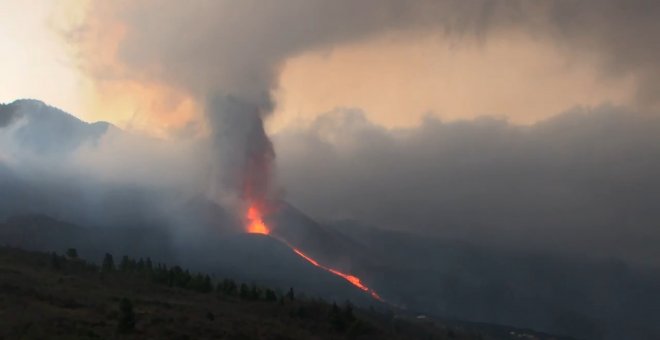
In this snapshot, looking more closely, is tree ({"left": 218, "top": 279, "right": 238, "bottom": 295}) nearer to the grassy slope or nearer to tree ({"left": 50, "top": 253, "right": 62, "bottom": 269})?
the grassy slope

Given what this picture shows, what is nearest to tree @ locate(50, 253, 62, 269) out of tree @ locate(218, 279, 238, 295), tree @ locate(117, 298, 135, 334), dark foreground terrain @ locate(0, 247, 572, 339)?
dark foreground terrain @ locate(0, 247, 572, 339)

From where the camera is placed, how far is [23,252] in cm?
14038

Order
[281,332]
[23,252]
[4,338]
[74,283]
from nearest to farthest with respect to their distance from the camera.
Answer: [4,338], [281,332], [74,283], [23,252]

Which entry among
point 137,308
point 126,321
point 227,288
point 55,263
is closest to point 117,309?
point 137,308

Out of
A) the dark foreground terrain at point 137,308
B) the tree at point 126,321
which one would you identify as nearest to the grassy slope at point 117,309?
the dark foreground terrain at point 137,308

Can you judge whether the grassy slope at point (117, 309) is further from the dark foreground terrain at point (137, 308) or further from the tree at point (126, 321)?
the tree at point (126, 321)

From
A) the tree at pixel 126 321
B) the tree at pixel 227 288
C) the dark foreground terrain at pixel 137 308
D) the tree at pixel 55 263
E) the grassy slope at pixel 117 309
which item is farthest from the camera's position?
the tree at pixel 227 288

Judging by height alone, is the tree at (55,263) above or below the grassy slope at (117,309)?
above

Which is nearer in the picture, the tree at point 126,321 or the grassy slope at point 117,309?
the grassy slope at point 117,309

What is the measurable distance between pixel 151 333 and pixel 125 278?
5900 centimetres

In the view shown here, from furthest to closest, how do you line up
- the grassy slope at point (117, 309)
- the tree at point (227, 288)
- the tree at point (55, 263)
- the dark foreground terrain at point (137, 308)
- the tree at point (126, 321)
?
1. the tree at point (227, 288)
2. the tree at point (55, 263)
3. the dark foreground terrain at point (137, 308)
4. the tree at point (126, 321)
5. the grassy slope at point (117, 309)

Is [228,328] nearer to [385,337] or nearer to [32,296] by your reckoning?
[32,296]

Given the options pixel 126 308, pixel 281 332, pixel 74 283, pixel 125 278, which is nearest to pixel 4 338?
pixel 126 308

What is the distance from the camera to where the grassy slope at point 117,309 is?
7238 centimetres
